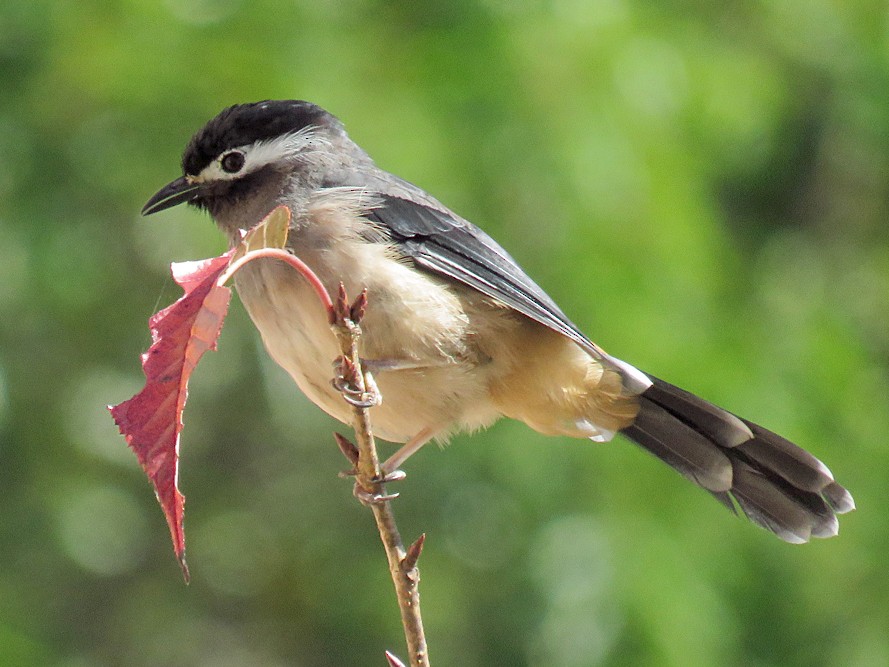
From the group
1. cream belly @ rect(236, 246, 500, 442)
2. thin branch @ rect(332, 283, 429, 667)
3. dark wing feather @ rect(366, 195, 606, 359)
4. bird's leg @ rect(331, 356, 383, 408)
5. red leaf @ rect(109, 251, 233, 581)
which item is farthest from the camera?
dark wing feather @ rect(366, 195, 606, 359)

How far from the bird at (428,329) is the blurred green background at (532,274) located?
1033 mm

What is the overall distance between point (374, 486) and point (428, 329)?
3.73ft

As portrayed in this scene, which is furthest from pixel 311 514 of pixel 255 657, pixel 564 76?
pixel 564 76

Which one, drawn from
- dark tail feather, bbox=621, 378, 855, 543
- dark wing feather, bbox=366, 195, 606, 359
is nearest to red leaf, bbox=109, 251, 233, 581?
dark wing feather, bbox=366, 195, 606, 359

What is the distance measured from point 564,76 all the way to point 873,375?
2.43 meters

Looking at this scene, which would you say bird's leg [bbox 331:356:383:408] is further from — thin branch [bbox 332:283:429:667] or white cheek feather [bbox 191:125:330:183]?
white cheek feather [bbox 191:125:330:183]

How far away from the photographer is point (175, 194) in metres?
4.25

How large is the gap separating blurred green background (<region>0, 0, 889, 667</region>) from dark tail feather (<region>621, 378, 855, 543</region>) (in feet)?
3.16

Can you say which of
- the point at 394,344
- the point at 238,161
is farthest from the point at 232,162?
the point at 394,344

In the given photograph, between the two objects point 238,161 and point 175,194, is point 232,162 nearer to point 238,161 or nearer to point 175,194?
point 238,161

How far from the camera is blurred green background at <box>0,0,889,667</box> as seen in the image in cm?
557

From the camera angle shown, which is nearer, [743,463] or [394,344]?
[394,344]

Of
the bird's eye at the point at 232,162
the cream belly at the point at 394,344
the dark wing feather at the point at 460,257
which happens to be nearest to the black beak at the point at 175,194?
the bird's eye at the point at 232,162

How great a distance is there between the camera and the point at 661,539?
18.1 feet
